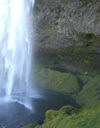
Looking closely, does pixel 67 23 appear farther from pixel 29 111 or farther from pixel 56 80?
pixel 29 111

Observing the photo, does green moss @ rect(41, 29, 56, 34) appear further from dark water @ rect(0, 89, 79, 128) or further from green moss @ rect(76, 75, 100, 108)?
dark water @ rect(0, 89, 79, 128)

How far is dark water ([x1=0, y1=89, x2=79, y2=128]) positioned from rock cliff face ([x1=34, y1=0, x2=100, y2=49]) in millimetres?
6897

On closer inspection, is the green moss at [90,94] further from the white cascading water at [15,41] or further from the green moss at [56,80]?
the white cascading water at [15,41]

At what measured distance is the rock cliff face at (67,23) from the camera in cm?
1750

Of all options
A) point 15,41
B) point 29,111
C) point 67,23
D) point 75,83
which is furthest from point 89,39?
A: point 29,111

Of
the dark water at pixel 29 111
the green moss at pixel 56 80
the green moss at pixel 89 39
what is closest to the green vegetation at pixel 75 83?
the green moss at pixel 56 80

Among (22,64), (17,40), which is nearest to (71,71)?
(22,64)

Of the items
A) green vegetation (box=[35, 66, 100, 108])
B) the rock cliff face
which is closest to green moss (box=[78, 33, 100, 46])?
the rock cliff face

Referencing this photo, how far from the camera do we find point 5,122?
11.9 meters

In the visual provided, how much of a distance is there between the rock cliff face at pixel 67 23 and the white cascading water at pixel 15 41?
1490 millimetres

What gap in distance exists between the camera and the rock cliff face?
17.5 metres

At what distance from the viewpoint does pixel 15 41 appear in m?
21.7

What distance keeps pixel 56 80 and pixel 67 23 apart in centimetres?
702

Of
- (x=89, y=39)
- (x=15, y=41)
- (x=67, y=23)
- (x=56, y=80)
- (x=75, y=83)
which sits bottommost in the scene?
(x=75, y=83)
